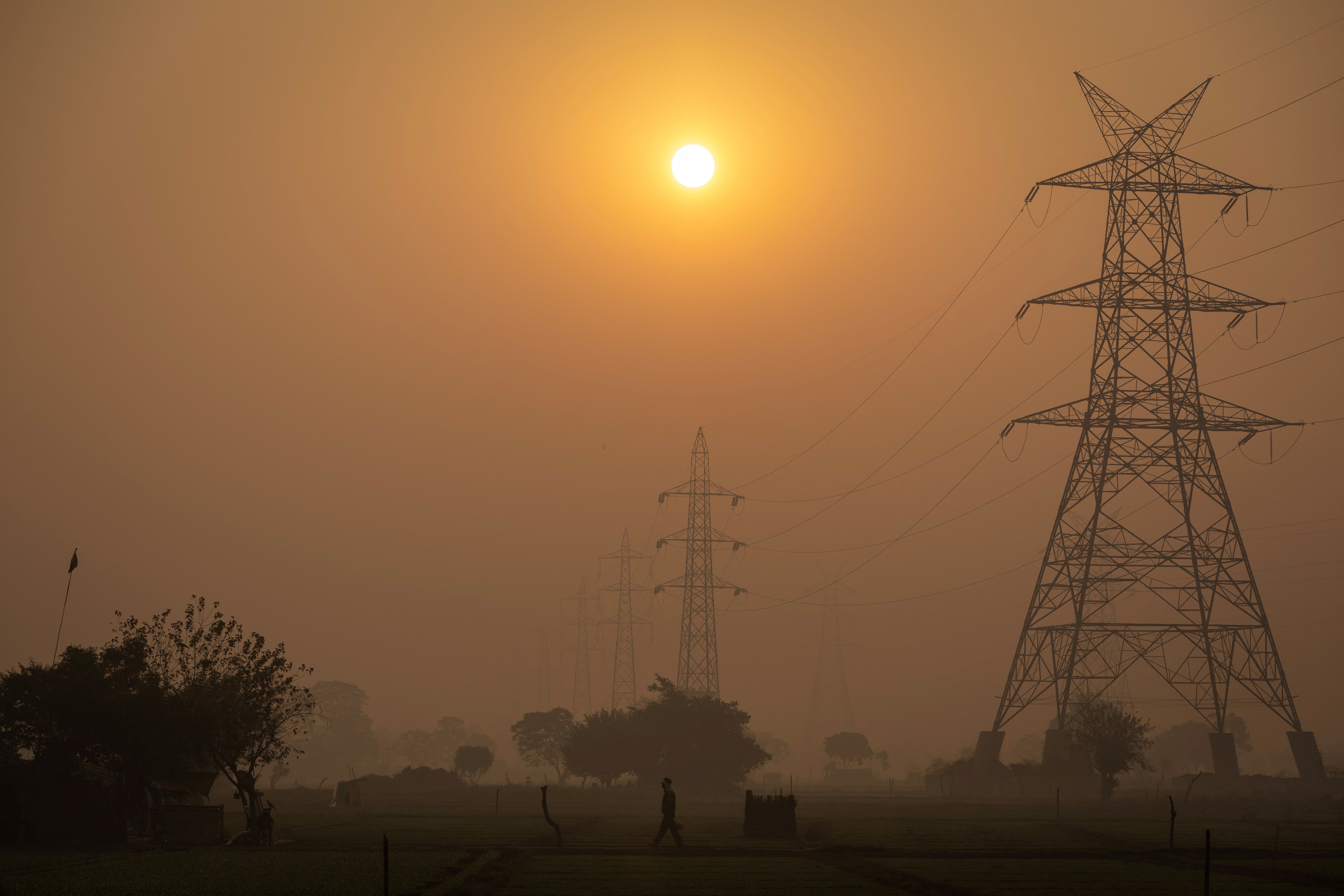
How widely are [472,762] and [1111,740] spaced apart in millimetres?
100186

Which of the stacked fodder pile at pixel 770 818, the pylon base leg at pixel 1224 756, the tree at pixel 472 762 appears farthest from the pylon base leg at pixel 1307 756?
the tree at pixel 472 762

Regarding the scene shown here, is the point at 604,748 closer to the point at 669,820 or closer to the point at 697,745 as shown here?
the point at 697,745

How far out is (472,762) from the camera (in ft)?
514

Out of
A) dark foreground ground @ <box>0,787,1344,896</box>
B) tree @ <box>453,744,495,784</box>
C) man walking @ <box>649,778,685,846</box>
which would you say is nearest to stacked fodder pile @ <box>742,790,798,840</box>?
dark foreground ground @ <box>0,787,1344,896</box>

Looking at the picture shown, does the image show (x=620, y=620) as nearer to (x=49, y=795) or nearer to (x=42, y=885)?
(x=49, y=795)

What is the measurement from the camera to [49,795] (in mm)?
43438

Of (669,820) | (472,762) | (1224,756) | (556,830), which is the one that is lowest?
(556,830)

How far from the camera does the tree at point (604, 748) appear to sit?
3947 inches

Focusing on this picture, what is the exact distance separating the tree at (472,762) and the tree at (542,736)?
513 cm

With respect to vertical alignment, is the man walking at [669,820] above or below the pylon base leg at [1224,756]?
→ below

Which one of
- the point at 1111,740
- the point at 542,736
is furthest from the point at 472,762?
the point at 1111,740

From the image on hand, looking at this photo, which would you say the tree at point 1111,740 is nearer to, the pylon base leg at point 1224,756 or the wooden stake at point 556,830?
the pylon base leg at point 1224,756

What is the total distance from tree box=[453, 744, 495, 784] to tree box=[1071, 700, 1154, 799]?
9236 centimetres

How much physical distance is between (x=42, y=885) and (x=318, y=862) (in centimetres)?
757
